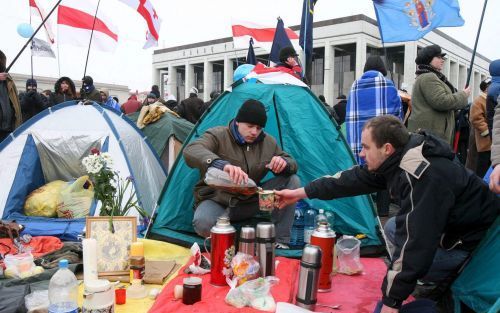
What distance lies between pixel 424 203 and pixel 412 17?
13.0 ft

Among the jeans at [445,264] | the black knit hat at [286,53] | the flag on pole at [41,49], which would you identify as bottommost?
the jeans at [445,264]

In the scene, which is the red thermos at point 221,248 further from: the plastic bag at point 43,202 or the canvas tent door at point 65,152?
the plastic bag at point 43,202

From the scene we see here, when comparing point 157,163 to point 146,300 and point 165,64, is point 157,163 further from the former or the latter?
point 165,64

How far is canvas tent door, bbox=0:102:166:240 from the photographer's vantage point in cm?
419

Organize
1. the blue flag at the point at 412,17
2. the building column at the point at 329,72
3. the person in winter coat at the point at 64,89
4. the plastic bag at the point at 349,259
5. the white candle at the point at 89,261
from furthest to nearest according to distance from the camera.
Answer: the building column at the point at 329,72, the person in winter coat at the point at 64,89, the blue flag at the point at 412,17, the plastic bag at the point at 349,259, the white candle at the point at 89,261

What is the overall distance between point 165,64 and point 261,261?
42568 millimetres

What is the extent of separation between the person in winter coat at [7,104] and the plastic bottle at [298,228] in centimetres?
357

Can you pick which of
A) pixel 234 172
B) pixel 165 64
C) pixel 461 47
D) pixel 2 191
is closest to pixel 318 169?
pixel 234 172

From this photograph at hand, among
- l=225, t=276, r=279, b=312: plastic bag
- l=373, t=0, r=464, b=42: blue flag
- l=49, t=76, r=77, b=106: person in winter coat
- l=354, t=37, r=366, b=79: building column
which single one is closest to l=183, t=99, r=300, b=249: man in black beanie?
l=225, t=276, r=279, b=312: plastic bag

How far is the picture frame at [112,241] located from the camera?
2695 millimetres

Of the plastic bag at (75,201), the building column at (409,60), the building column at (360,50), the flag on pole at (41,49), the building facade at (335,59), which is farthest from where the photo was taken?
the building facade at (335,59)

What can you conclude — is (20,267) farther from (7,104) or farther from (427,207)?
(7,104)

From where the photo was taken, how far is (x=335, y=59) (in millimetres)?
32406

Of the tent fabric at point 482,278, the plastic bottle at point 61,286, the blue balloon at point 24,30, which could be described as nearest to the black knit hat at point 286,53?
the tent fabric at point 482,278
